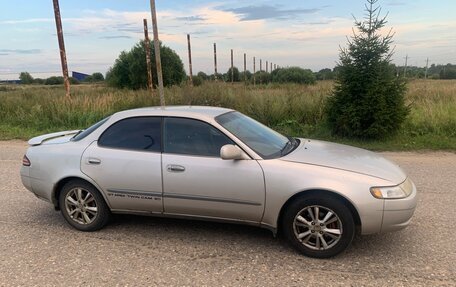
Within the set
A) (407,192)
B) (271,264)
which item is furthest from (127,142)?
(407,192)

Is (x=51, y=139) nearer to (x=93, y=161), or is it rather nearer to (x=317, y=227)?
(x=93, y=161)

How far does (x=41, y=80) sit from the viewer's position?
66.6 metres

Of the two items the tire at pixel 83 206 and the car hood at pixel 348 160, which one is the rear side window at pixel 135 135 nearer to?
the tire at pixel 83 206

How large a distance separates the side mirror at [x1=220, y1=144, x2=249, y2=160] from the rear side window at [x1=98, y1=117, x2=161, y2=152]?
2.65 ft

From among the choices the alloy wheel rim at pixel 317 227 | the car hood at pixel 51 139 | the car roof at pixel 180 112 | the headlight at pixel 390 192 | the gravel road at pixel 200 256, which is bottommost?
the gravel road at pixel 200 256

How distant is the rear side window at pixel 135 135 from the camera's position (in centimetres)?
446

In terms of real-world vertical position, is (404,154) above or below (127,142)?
below

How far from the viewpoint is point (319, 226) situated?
12.6 ft

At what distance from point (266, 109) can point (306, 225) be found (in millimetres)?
9054

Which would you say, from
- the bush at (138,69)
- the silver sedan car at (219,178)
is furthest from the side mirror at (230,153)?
the bush at (138,69)

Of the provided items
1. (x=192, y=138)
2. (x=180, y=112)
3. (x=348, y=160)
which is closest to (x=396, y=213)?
(x=348, y=160)

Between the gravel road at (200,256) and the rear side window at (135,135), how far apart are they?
39.6 inches

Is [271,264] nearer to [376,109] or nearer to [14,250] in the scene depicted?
[14,250]

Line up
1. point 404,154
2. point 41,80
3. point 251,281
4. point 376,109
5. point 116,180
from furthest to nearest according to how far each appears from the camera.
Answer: point 41,80 → point 376,109 → point 404,154 → point 116,180 → point 251,281
